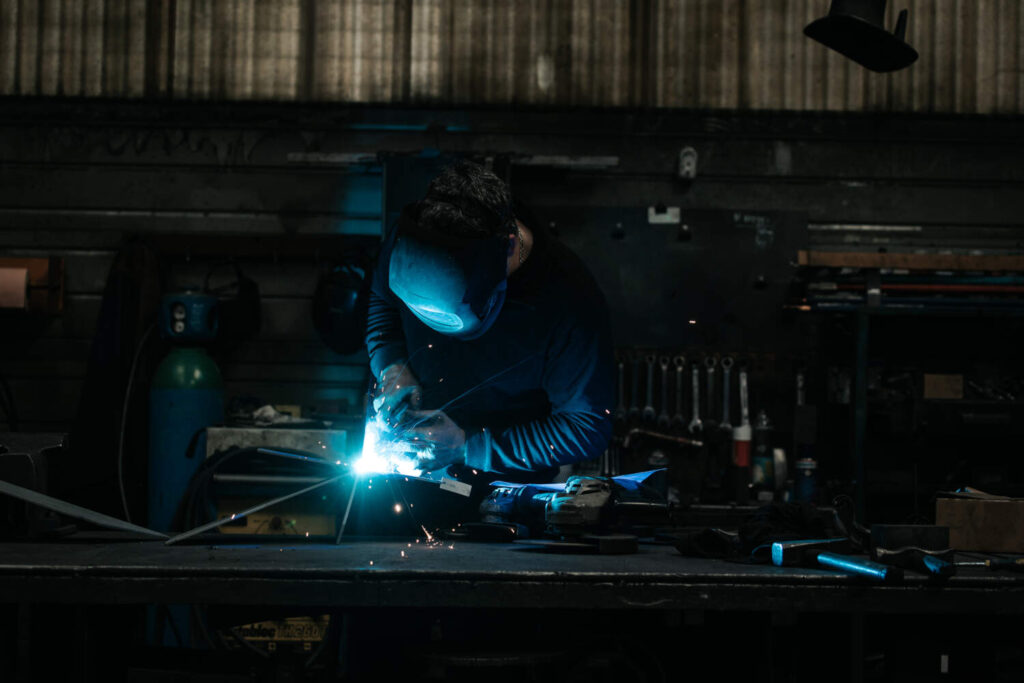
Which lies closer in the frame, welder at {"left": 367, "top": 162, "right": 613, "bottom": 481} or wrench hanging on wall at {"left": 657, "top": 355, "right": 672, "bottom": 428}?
welder at {"left": 367, "top": 162, "right": 613, "bottom": 481}

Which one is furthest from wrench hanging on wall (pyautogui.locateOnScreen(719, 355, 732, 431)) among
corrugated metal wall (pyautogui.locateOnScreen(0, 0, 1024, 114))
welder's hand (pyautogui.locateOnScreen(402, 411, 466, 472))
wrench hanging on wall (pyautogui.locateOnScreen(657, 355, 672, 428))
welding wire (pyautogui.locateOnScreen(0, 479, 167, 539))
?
welding wire (pyautogui.locateOnScreen(0, 479, 167, 539))

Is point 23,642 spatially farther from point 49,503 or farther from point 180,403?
point 180,403

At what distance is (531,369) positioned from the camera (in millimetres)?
2609

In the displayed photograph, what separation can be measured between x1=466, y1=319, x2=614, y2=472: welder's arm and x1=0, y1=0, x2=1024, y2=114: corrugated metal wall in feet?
8.54

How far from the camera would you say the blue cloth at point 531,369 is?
2.38 meters

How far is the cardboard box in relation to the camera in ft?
6.17

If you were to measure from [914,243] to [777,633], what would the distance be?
3.81 meters

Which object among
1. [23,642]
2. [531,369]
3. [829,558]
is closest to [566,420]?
[531,369]

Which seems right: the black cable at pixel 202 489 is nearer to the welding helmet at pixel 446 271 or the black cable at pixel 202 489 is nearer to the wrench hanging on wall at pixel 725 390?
the welding helmet at pixel 446 271

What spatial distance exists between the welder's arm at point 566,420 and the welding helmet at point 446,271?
322 mm

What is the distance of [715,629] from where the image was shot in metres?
1.75

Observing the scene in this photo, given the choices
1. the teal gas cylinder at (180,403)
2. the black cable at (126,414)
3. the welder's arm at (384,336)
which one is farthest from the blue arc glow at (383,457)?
the black cable at (126,414)

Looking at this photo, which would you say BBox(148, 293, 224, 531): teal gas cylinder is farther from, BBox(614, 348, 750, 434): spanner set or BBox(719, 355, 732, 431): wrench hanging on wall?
BBox(719, 355, 732, 431): wrench hanging on wall

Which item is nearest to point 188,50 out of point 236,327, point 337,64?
point 337,64
